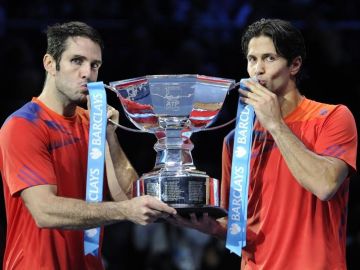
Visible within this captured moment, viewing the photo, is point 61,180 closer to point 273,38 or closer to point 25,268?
point 25,268

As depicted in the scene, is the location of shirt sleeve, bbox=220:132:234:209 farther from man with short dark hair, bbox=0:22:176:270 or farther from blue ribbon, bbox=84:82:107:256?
blue ribbon, bbox=84:82:107:256

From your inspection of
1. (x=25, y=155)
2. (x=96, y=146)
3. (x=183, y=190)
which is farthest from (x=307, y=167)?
(x=25, y=155)

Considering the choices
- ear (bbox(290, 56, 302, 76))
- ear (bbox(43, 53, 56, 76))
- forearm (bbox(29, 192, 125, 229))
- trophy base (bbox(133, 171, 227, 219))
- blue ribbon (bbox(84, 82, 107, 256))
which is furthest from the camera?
ear (bbox(43, 53, 56, 76))

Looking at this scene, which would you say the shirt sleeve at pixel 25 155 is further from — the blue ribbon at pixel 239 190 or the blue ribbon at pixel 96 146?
the blue ribbon at pixel 239 190

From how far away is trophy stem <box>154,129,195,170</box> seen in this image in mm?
3934

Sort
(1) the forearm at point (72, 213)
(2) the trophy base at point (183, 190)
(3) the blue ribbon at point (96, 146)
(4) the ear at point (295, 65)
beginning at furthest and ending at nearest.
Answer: (4) the ear at point (295, 65)
(3) the blue ribbon at point (96, 146)
(1) the forearm at point (72, 213)
(2) the trophy base at point (183, 190)

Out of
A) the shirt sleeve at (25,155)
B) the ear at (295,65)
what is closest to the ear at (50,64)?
the shirt sleeve at (25,155)

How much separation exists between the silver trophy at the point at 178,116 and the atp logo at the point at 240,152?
0.47ft

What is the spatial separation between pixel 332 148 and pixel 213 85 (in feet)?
1.82

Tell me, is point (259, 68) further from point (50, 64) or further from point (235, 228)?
point (50, 64)

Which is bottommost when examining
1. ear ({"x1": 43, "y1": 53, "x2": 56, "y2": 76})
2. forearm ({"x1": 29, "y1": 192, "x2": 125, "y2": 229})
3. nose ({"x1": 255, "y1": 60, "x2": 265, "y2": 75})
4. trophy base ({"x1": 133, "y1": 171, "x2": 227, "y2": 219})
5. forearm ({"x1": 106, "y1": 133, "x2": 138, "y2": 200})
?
forearm ({"x1": 29, "y1": 192, "x2": 125, "y2": 229})

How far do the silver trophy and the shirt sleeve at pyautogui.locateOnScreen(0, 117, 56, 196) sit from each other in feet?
1.30

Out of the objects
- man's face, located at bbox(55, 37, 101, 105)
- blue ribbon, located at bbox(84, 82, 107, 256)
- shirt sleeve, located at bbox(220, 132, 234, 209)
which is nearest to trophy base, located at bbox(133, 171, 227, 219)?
blue ribbon, located at bbox(84, 82, 107, 256)

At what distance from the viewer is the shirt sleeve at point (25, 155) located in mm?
4012
